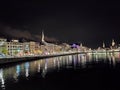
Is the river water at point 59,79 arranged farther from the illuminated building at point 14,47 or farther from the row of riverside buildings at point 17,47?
the illuminated building at point 14,47

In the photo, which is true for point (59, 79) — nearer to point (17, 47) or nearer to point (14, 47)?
point (14, 47)

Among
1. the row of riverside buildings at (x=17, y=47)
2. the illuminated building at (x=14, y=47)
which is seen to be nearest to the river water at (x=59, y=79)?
the row of riverside buildings at (x=17, y=47)

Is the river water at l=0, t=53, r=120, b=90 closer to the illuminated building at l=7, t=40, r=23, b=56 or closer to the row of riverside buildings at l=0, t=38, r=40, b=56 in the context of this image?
the row of riverside buildings at l=0, t=38, r=40, b=56

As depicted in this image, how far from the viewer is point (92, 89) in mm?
24578

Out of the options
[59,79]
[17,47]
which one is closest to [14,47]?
[17,47]

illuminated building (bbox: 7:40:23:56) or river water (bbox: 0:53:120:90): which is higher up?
illuminated building (bbox: 7:40:23:56)

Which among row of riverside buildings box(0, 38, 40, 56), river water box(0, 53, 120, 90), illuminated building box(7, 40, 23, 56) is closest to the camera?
river water box(0, 53, 120, 90)

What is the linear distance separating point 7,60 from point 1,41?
76.1m

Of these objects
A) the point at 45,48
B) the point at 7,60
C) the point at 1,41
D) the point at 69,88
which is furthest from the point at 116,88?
the point at 45,48

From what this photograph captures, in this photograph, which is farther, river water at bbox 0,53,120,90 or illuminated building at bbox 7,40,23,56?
illuminated building at bbox 7,40,23,56

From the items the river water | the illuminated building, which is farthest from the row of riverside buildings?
the river water

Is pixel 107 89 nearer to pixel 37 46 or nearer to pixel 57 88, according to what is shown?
pixel 57 88

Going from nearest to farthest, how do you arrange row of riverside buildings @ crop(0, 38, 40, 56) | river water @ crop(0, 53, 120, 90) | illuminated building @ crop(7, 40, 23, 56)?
river water @ crop(0, 53, 120, 90) → row of riverside buildings @ crop(0, 38, 40, 56) → illuminated building @ crop(7, 40, 23, 56)

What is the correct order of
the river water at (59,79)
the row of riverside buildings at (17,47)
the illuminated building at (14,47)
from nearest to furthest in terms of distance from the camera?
the river water at (59,79) < the row of riverside buildings at (17,47) < the illuminated building at (14,47)
